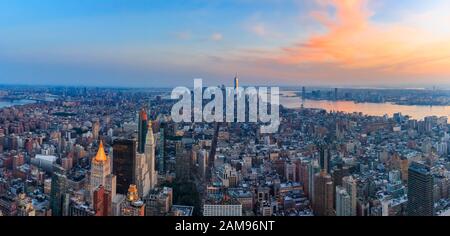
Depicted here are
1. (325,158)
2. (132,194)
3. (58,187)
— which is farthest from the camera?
(325,158)

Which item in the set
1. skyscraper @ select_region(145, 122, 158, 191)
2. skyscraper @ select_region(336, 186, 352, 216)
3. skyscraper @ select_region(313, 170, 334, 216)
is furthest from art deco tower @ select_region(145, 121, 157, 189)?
skyscraper @ select_region(336, 186, 352, 216)

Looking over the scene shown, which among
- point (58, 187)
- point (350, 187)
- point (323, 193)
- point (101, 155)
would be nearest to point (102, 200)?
point (58, 187)

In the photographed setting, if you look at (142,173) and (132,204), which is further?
(142,173)

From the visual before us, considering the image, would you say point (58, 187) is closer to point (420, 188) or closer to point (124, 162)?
point (124, 162)

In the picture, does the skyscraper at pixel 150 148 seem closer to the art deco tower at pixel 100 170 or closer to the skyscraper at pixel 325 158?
the art deco tower at pixel 100 170

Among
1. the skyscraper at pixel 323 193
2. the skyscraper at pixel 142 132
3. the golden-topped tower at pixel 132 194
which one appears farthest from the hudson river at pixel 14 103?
the skyscraper at pixel 323 193

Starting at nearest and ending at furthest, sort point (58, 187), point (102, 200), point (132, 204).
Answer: point (132, 204), point (102, 200), point (58, 187)
